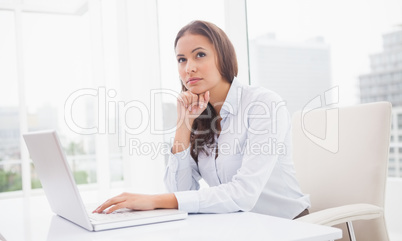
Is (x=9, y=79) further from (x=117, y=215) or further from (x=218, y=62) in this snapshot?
(x=117, y=215)

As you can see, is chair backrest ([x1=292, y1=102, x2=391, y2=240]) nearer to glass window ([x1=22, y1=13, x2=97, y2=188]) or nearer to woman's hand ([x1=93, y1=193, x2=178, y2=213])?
woman's hand ([x1=93, y1=193, x2=178, y2=213])

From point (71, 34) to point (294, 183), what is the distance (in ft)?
12.1

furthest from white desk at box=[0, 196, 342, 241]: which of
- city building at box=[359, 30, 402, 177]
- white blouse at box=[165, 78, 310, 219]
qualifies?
city building at box=[359, 30, 402, 177]

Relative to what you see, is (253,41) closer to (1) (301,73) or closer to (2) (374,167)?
(1) (301,73)

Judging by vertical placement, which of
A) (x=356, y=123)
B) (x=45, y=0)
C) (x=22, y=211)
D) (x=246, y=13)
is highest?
(x=45, y=0)

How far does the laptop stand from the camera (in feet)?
3.28

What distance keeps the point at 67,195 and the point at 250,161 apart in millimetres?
554

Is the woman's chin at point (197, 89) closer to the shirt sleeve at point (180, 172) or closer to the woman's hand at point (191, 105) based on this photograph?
the woman's hand at point (191, 105)

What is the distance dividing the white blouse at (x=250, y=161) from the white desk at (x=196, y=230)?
0.14 meters

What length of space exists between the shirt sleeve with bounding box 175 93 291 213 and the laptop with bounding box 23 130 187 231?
83mm

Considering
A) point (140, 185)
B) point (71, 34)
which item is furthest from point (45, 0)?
point (140, 185)

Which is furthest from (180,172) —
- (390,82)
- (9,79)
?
(9,79)

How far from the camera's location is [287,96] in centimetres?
301

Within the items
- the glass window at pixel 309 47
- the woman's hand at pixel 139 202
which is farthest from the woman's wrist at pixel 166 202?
the glass window at pixel 309 47
